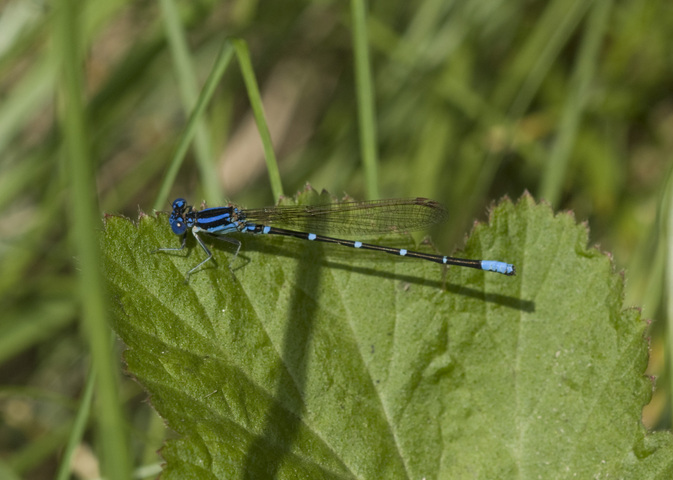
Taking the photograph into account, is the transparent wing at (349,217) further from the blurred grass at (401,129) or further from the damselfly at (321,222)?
the blurred grass at (401,129)

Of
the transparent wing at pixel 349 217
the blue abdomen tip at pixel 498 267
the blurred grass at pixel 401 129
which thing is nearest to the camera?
the blue abdomen tip at pixel 498 267

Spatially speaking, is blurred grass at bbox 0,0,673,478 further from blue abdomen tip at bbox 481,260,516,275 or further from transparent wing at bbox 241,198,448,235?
blue abdomen tip at bbox 481,260,516,275

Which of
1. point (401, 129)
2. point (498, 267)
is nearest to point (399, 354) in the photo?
point (498, 267)

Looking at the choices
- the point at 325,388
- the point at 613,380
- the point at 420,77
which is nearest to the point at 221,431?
the point at 325,388

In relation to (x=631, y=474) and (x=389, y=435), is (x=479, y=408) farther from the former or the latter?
(x=631, y=474)

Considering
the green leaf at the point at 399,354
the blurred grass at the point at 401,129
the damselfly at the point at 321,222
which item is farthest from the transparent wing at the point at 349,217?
the blurred grass at the point at 401,129
